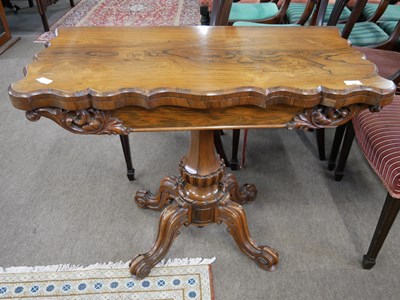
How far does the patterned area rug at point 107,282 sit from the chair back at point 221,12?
2.76ft

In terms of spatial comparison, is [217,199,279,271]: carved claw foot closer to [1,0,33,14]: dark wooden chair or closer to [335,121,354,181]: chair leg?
[335,121,354,181]: chair leg

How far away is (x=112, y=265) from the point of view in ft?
3.98

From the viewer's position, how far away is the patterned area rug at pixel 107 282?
3.70 ft

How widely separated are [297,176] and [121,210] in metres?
0.80

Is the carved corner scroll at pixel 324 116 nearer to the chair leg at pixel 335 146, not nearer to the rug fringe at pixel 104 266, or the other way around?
the rug fringe at pixel 104 266

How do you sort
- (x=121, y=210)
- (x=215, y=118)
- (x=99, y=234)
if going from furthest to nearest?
1. (x=121, y=210)
2. (x=99, y=234)
3. (x=215, y=118)

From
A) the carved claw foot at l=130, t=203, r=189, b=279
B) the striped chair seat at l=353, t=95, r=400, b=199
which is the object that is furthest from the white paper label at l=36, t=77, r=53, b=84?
the striped chair seat at l=353, t=95, r=400, b=199

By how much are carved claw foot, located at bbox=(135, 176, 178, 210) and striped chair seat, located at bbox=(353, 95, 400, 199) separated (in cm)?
67

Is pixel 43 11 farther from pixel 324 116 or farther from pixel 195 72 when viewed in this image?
pixel 324 116

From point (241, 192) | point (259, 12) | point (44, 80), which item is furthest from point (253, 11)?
point (44, 80)

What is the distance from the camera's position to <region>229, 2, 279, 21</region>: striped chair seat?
2121mm

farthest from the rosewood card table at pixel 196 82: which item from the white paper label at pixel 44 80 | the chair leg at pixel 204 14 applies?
the chair leg at pixel 204 14

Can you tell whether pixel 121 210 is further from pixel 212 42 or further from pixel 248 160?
pixel 212 42

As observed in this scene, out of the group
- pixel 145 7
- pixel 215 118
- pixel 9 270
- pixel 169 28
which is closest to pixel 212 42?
pixel 169 28
